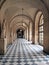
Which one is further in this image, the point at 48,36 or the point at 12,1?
the point at 12,1

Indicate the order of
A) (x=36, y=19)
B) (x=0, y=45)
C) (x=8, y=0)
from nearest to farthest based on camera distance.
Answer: (x=0, y=45) < (x=8, y=0) < (x=36, y=19)

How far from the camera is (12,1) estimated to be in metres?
10.9

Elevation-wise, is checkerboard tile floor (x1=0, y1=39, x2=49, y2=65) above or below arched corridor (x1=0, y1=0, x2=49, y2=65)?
below

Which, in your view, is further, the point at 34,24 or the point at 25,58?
the point at 34,24

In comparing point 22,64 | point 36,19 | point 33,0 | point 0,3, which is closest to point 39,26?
point 36,19

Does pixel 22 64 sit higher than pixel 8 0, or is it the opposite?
pixel 8 0

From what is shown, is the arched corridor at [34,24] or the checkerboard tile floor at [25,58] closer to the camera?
the checkerboard tile floor at [25,58]

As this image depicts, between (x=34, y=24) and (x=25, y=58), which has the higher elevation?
(x=34, y=24)

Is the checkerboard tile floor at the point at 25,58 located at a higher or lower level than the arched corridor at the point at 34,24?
lower

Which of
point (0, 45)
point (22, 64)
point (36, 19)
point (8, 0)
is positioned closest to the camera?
point (22, 64)

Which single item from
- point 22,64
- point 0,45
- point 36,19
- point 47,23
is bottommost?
point 22,64

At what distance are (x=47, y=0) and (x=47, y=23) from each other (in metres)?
1.58

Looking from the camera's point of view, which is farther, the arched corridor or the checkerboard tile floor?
the arched corridor

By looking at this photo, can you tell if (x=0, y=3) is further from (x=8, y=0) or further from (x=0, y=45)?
(x=0, y=45)
